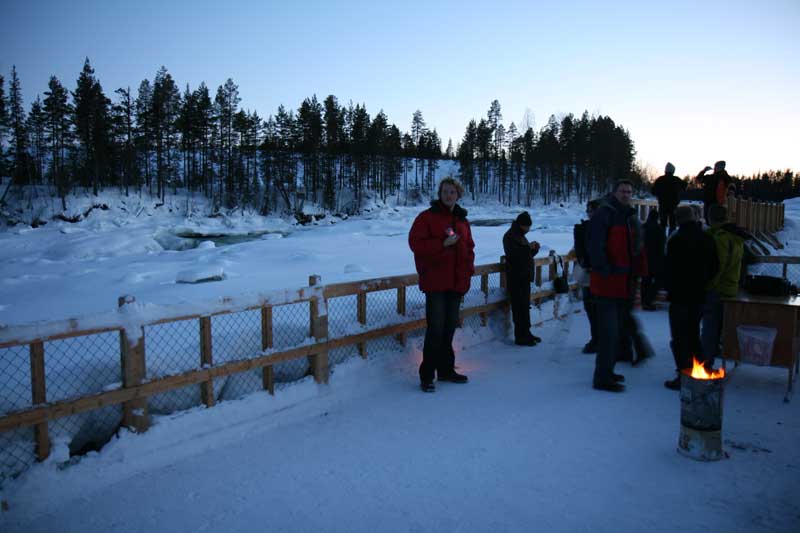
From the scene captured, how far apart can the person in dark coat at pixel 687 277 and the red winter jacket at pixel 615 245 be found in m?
0.32

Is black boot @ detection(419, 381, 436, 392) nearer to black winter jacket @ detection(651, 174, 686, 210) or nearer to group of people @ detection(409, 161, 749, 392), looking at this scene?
group of people @ detection(409, 161, 749, 392)

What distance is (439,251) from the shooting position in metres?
4.68

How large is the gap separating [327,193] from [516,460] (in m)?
57.5

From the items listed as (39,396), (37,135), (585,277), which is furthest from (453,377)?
(37,135)

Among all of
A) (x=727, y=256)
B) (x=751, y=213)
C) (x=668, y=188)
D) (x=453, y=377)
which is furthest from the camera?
(x=751, y=213)

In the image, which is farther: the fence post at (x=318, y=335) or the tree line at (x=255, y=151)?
the tree line at (x=255, y=151)

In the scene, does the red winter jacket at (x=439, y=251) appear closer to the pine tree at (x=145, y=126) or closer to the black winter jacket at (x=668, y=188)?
the black winter jacket at (x=668, y=188)

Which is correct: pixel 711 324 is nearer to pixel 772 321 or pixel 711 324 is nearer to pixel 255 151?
pixel 772 321

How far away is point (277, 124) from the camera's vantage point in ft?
219

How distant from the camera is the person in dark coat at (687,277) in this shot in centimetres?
454

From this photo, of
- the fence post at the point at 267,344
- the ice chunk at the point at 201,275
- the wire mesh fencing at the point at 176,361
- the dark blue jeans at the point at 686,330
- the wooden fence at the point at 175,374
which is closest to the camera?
the wooden fence at the point at 175,374

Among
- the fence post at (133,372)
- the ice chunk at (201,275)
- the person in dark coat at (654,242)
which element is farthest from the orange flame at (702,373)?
the ice chunk at (201,275)

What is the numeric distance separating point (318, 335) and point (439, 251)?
137 cm

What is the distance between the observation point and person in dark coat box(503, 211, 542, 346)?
658 centimetres
